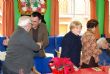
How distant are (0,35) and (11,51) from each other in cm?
479

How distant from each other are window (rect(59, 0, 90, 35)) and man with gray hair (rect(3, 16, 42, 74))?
5.51 metres

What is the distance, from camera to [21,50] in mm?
3924

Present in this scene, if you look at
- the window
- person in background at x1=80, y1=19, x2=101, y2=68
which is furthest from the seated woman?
the window

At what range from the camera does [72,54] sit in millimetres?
4477

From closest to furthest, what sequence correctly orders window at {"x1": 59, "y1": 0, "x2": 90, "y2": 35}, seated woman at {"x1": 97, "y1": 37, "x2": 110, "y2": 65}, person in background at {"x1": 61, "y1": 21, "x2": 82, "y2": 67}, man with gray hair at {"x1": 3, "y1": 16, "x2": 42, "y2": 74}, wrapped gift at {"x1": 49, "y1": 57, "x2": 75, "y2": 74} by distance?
wrapped gift at {"x1": 49, "y1": 57, "x2": 75, "y2": 74}
man with gray hair at {"x1": 3, "y1": 16, "x2": 42, "y2": 74}
person in background at {"x1": 61, "y1": 21, "x2": 82, "y2": 67}
seated woman at {"x1": 97, "y1": 37, "x2": 110, "y2": 65}
window at {"x1": 59, "y1": 0, "x2": 90, "y2": 35}

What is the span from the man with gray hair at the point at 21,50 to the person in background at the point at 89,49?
119cm

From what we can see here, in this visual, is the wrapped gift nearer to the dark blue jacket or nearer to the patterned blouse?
the dark blue jacket

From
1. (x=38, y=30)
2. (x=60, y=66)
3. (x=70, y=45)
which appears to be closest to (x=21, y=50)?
(x=60, y=66)

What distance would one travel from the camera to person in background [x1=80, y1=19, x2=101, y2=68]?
4.93m

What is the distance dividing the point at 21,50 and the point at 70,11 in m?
5.88

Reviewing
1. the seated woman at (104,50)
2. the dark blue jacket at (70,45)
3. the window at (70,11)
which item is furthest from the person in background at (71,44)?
the window at (70,11)

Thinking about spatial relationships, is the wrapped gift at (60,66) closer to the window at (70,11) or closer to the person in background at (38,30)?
the person in background at (38,30)

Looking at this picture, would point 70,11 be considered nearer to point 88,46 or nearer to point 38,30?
point 38,30

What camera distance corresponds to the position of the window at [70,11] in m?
9.51
